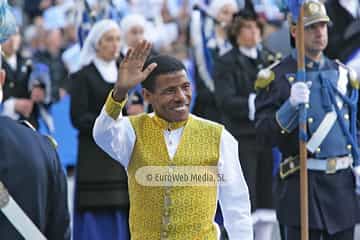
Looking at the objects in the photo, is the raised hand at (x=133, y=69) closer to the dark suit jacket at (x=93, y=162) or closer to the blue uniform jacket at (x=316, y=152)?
the blue uniform jacket at (x=316, y=152)

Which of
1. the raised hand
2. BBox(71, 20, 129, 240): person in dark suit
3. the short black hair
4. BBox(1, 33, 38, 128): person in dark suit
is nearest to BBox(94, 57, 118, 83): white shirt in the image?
BBox(71, 20, 129, 240): person in dark suit

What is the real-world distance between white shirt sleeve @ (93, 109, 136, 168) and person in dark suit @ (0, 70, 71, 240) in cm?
80

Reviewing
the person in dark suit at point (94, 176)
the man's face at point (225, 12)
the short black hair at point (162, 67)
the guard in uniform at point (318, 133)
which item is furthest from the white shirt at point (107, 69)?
the short black hair at point (162, 67)

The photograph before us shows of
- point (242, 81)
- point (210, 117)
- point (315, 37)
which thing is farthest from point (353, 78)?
point (210, 117)

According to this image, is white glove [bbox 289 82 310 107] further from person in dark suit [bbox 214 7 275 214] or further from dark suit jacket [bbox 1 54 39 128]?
dark suit jacket [bbox 1 54 39 128]

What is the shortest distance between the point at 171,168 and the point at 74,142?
807 cm

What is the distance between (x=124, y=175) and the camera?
8.25 meters

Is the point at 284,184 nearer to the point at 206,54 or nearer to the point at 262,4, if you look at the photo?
the point at 206,54

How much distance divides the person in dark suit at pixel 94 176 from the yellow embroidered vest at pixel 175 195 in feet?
10.1

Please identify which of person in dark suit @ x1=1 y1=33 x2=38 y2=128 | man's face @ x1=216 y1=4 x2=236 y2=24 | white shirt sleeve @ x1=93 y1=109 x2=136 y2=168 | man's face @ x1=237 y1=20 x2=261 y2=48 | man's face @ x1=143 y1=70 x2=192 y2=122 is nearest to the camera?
white shirt sleeve @ x1=93 y1=109 x2=136 y2=168

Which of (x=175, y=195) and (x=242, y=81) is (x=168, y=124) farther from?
(x=242, y=81)

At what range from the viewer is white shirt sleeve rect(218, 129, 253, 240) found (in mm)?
5027

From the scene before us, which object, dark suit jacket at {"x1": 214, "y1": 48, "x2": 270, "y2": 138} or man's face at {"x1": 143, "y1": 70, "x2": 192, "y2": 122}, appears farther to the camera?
dark suit jacket at {"x1": 214, "y1": 48, "x2": 270, "y2": 138}

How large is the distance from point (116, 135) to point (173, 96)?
306mm
